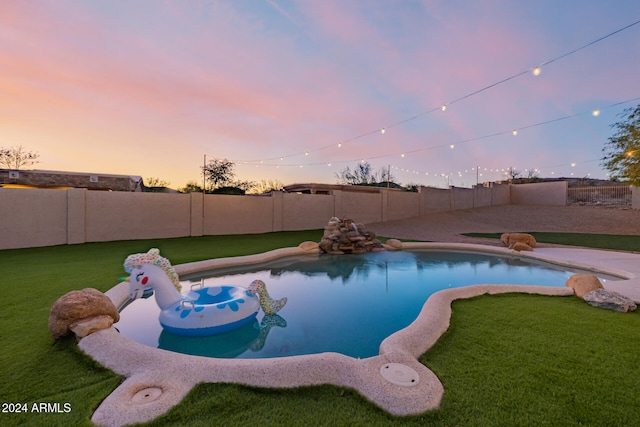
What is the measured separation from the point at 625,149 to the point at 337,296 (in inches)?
552

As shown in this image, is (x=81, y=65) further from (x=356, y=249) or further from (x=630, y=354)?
(x=630, y=354)

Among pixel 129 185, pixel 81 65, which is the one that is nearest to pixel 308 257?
pixel 81 65

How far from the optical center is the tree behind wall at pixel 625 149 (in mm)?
10531

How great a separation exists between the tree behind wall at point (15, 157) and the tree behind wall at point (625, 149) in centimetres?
3118

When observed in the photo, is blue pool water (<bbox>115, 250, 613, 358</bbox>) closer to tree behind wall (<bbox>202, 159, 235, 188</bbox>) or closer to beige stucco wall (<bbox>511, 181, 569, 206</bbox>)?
beige stucco wall (<bbox>511, 181, 569, 206</bbox>)

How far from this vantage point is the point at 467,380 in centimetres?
201

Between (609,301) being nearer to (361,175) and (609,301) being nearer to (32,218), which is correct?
(32,218)

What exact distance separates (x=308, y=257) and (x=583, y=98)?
1171 centimetres

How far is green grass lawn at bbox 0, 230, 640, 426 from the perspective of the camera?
1657 mm

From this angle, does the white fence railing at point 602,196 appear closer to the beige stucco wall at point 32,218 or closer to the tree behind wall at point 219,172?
the tree behind wall at point 219,172

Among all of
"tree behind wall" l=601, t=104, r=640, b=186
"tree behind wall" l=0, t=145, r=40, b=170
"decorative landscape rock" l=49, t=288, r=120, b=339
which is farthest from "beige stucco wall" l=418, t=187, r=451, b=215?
"tree behind wall" l=0, t=145, r=40, b=170

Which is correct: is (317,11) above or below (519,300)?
above

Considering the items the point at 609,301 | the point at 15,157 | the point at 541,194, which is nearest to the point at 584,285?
the point at 609,301

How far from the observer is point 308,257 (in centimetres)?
833
